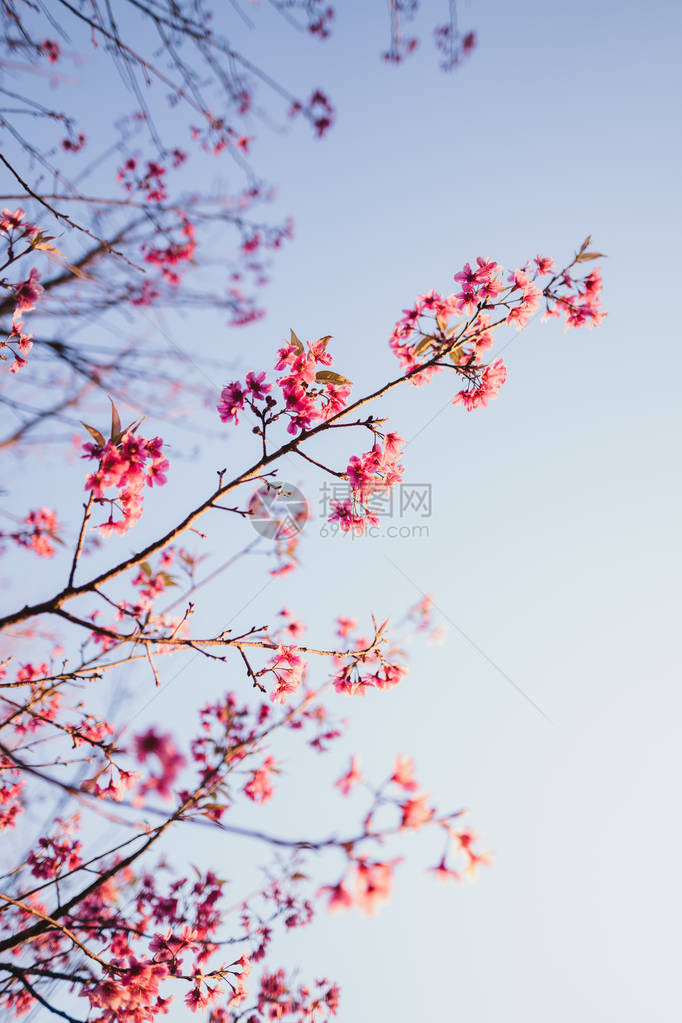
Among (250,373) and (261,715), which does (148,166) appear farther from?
(261,715)

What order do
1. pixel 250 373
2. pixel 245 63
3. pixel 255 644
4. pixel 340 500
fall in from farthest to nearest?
1. pixel 245 63
2. pixel 340 500
3. pixel 250 373
4. pixel 255 644

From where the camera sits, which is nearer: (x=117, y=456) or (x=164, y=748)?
(x=164, y=748)

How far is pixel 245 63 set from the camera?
2.63 m

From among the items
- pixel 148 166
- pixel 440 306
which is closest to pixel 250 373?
pixel 440 306

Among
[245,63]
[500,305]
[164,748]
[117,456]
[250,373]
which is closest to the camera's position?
[164,748]

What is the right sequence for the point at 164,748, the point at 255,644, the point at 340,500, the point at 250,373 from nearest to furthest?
the point at 164,748, the point at 255,644, the point at 250,373, the point at 340,500

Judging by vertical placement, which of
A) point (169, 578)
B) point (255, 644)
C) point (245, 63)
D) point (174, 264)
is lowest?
point (255, 644)

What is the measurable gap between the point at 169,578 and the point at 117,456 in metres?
0.81

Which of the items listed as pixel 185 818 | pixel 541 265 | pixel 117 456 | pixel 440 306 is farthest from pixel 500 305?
pixel 185 818

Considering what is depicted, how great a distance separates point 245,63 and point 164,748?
361 centimetres

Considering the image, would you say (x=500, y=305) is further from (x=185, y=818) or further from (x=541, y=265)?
(x=185, y=818)

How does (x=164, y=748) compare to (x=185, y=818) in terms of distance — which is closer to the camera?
(x=164, y=748)

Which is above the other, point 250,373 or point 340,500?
point 250,373

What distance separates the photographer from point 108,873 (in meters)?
1.76
